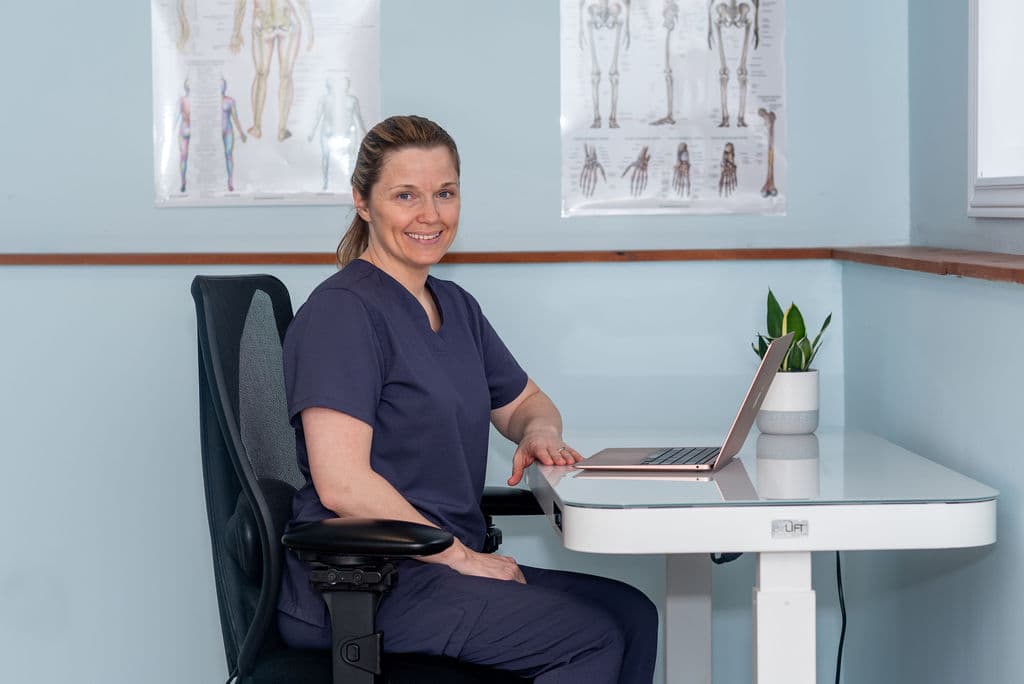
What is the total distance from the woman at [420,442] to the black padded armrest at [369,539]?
13 centimetres

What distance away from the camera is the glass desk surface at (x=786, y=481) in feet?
5.50

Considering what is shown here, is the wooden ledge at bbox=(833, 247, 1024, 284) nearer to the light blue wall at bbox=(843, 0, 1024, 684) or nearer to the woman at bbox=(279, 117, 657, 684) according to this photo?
the light blue wall at bbox=(843, 0, 1024, 684)

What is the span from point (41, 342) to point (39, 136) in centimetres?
45

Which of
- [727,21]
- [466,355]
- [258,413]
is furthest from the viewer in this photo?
[727,21]

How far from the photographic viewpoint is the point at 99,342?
9.12ft

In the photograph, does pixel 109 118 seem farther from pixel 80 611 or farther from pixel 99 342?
pixel 80 611

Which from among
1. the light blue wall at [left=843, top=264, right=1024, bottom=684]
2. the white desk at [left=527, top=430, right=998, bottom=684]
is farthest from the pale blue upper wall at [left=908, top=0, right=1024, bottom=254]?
the white desk at [left=527, top=430, right=998, bottom=684]

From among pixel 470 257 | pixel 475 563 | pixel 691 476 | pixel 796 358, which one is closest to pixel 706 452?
pixel 691 476

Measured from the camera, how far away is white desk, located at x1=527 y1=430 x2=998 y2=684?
167 cm

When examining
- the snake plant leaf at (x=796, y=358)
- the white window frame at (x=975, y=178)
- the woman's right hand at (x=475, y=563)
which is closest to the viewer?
the woman's right hand at (x=475, y=563)

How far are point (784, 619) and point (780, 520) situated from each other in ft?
0.49

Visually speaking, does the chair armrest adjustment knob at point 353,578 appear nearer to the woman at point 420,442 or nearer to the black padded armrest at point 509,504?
the woman at point 420,442

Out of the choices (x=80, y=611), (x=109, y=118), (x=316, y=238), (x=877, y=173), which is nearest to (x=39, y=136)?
(x=109, y=118)

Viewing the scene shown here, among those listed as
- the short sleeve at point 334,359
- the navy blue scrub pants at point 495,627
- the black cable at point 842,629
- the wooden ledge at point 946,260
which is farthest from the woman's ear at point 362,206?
the black cable at point 842,629
